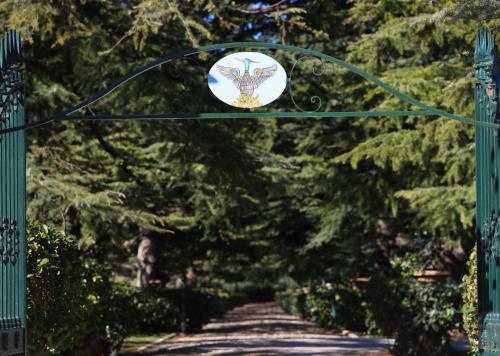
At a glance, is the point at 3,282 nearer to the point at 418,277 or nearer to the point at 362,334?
the point at 418,277

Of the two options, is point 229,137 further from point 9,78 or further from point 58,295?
point 9,78

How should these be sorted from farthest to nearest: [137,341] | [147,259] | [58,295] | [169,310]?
[147,259]
[169,310]
[137,341]
[58,295]

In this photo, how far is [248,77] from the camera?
734 centimetres

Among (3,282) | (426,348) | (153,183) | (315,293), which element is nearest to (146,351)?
(153,183)

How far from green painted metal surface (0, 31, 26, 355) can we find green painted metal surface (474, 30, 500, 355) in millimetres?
3693

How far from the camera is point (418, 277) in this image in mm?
17422

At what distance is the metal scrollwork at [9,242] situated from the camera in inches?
281

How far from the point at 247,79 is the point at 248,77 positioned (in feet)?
0.06

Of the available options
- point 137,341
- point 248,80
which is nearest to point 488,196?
point 248,80

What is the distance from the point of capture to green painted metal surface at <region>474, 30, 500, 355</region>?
7.44 meters

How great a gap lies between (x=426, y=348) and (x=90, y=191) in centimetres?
654

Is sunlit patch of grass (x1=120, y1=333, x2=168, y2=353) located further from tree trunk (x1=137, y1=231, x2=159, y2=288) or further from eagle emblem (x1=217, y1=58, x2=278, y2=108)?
eagle emblem (x1=217, y1=58, x2=278, y2=108)

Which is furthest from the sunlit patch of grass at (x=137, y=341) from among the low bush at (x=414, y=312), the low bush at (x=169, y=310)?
the low bush at (x=414, y=312)

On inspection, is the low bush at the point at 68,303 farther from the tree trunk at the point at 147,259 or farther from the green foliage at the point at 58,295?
the tree trunk at the point at 147,259
